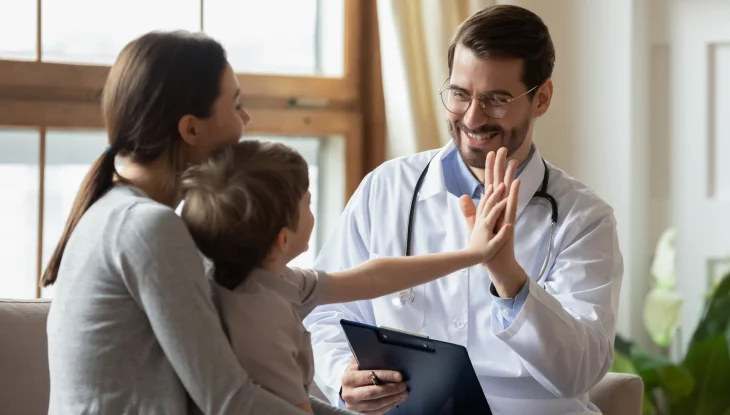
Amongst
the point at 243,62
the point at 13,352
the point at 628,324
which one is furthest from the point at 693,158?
the point at 13,352

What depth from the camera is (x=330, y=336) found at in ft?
6.83

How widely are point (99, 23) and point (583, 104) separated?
148 centimetres

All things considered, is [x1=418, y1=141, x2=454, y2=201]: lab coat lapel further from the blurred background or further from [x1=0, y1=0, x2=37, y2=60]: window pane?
[x1=0, y1=0, x2=37, y2=60]: window pane

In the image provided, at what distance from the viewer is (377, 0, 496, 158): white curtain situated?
113 inches

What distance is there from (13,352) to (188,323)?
74cm

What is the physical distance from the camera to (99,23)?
258 centimetres

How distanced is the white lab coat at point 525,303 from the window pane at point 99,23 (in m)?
0.85

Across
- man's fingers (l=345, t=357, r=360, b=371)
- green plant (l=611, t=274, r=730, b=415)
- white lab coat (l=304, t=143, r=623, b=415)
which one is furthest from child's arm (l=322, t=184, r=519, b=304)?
green plant (l=611, t=274, r=730, b=415)

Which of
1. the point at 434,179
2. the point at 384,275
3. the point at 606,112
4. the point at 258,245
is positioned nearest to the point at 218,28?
the point at 434,179

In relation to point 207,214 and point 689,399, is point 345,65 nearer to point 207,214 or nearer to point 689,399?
point 689,399

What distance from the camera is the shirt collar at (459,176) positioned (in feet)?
6.89

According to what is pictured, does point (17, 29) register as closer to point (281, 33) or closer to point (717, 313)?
point (281, 33)

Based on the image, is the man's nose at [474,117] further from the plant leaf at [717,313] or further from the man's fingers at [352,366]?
the plant leaf at [717,313]

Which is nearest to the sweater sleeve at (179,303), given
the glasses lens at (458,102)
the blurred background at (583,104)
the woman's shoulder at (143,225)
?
the woman's shoulder at (143,225)
